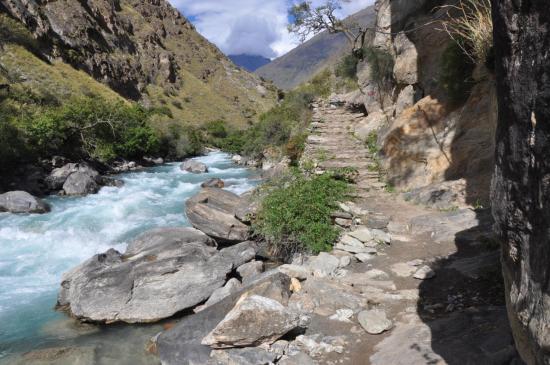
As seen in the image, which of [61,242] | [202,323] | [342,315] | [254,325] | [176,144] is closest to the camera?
[254,325]

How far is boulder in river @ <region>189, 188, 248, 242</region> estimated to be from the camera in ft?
33.5

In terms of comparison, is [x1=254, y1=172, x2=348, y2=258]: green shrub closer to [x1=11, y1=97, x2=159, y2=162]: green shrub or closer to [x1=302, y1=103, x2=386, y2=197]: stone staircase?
[x1=302, y1=103, x2=386, y2=197]: stone staircase

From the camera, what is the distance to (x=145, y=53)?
6744 cm

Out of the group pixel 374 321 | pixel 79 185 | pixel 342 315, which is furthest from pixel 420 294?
pixel 79 185

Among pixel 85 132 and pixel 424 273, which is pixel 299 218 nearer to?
pixel 424 273

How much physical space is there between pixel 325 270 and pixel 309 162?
594 cm

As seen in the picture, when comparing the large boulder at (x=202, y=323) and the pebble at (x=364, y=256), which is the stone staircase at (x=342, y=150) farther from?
the large boulder at (x=202, y=323)

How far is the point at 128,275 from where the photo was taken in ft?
27.6

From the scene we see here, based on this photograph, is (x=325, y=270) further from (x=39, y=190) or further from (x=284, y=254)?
(x=39, y=190)

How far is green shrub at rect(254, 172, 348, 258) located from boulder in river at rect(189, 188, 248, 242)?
906mm

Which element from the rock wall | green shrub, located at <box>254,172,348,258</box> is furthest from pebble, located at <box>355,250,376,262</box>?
the rock wall

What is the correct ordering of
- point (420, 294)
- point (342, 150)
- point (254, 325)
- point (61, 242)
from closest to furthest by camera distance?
point (254, 325)
point (420, 294)
point (61, 242)
point (342, 150)

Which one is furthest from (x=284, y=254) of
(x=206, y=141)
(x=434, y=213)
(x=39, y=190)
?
(x=206, y=141)

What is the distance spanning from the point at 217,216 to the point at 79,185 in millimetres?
11674
